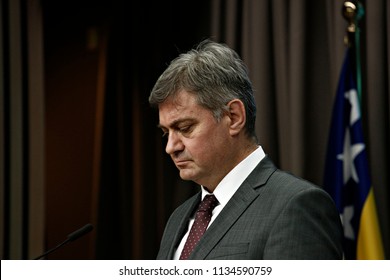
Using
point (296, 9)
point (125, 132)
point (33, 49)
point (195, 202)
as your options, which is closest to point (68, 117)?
point (125, 132)

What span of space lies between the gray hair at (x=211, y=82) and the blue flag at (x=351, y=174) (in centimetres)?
105

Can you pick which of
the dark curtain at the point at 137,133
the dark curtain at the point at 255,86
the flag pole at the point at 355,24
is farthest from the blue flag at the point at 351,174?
the dark curtain at the point at 137,133

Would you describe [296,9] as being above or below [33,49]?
above

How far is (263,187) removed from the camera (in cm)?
194

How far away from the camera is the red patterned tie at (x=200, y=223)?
6.49ft

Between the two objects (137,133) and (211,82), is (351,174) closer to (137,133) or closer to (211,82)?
(211,82)

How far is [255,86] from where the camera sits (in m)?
3.59

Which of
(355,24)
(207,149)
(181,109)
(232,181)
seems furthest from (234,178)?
(355,24)

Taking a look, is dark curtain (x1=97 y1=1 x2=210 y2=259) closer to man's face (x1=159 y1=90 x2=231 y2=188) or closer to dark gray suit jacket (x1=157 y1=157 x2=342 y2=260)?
man's face (x1=159 y1=90 x2=231 y2=188)

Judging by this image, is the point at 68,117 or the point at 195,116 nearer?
the point at 195,116

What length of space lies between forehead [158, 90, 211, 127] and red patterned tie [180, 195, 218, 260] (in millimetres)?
256

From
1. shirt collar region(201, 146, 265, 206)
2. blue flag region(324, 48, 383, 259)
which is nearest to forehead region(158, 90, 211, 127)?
shirt collar region(201, 146, 265, 206)

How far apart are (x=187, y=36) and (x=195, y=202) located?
2.19 m
